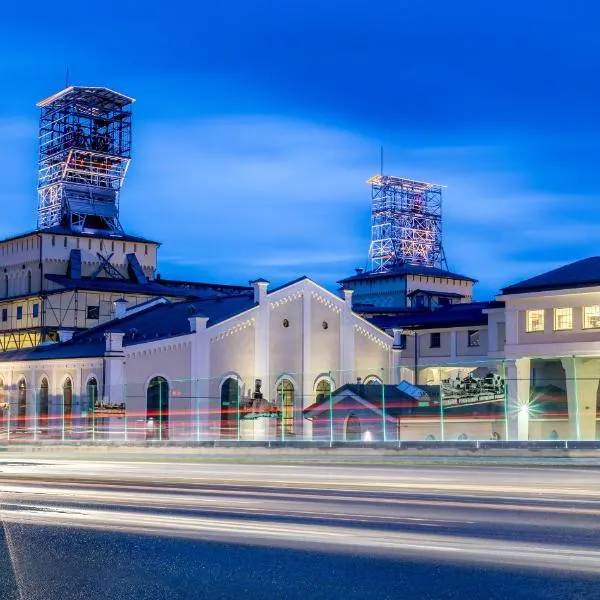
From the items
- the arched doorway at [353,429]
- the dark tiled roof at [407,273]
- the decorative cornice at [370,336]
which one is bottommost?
the arched doorway at [353,429]

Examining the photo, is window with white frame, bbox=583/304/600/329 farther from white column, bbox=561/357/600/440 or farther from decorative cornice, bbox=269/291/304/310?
white column, bbox=561/357/600/440

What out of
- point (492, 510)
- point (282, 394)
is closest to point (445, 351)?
point (282, 394)

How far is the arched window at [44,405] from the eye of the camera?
55191mm

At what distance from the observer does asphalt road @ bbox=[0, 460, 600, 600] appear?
10.9 metres

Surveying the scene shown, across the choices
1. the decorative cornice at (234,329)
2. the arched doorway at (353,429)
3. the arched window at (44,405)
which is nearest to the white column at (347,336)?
the decorative cornice at (234,329)

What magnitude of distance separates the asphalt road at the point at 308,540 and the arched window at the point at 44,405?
1224 inches

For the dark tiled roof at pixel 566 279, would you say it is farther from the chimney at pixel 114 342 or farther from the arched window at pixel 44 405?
the arched window at pixel 44 405

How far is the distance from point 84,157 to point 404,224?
6024 cm

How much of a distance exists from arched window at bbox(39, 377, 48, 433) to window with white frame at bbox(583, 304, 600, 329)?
2807 cm

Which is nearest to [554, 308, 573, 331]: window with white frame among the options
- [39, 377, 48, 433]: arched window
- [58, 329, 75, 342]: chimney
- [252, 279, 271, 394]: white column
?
[252, 279, 271, 394]: white column

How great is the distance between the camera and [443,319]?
81.6 meters

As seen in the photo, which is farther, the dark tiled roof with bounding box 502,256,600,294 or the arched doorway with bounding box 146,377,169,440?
the dark tiled roof with bounding box 502,256,600,294

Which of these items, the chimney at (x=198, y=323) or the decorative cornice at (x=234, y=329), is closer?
the chimney at (x=198, y=323)

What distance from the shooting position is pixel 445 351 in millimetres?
80562
